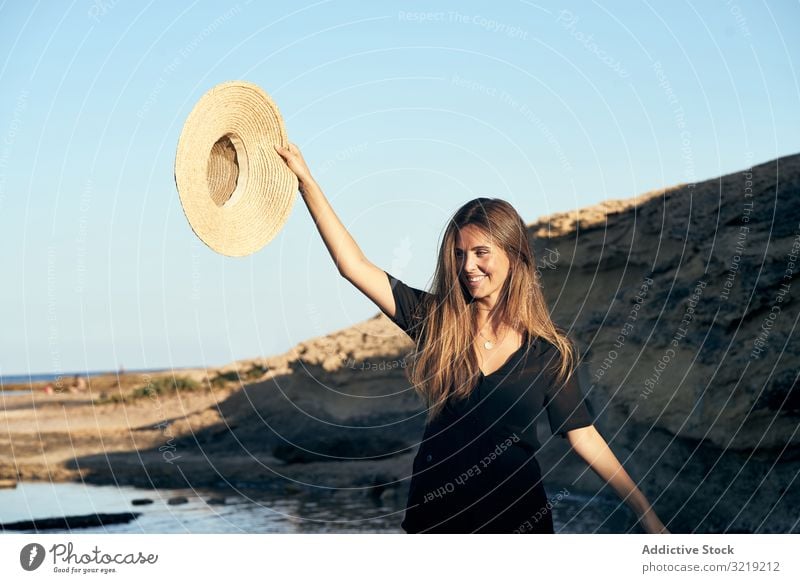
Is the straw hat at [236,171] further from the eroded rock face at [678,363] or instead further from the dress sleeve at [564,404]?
the eroded rock face at [678,363]

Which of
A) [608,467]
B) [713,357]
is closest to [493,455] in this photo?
[608,467]

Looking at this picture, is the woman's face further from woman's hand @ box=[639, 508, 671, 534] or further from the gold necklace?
woman's hand @ box=[639, 508, 671, 534]

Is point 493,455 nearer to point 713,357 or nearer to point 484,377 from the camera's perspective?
point 484,377

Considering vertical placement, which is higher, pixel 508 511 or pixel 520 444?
pixel 520 444

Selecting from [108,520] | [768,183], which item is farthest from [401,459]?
[768,183]

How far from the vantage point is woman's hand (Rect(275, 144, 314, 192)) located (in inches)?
207

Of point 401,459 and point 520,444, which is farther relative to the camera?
point 401,459

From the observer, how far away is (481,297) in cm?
491

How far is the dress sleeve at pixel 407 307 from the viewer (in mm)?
4852
